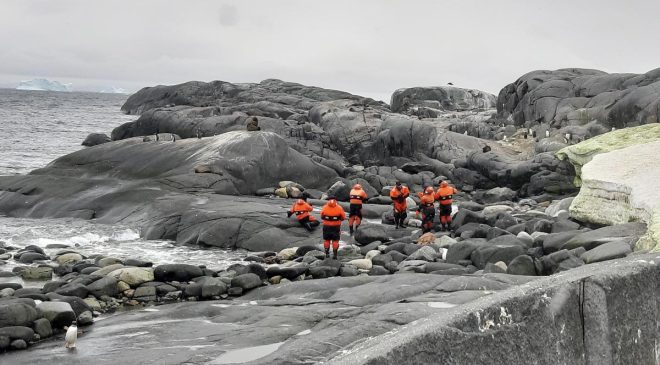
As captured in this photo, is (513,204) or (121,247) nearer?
(121,247)

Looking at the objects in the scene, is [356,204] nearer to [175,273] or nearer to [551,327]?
[175,273]

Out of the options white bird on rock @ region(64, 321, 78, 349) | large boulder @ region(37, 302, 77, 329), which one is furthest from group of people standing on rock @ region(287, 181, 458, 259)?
white bird on rock @ region(64, 321, 78, 349)

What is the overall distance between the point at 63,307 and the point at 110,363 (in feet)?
10.1

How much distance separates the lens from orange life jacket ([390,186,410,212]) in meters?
22.6

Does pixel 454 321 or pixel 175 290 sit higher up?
pixel 454 321

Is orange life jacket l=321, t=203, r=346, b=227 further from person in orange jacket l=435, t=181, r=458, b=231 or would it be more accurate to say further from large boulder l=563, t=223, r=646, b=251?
large boulder l=563, t=223, r=646, b=251

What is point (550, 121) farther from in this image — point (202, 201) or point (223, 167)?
point (202, 201)

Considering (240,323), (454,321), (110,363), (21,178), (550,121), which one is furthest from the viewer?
(550,121)

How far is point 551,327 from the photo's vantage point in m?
3.05

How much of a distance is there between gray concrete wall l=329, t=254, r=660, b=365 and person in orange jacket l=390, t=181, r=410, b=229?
62.2 ft

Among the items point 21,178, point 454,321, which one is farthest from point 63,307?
point 21,178

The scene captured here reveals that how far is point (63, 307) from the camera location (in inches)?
466

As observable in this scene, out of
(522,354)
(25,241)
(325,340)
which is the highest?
(522,354)

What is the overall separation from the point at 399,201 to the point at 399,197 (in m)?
0.21
